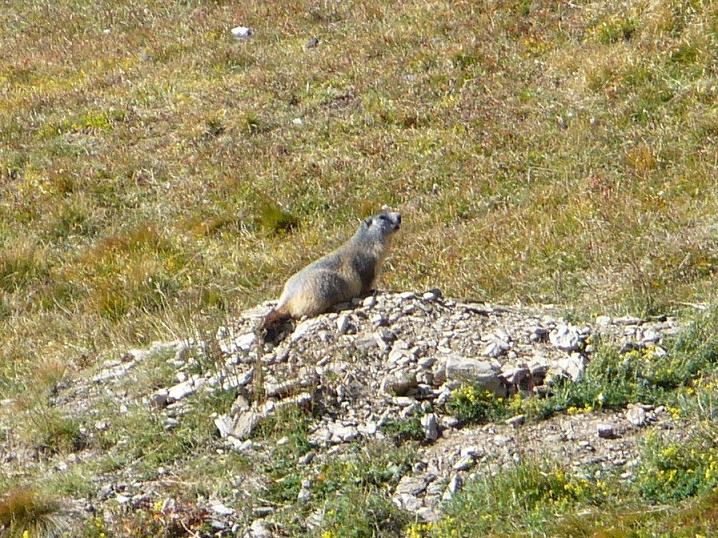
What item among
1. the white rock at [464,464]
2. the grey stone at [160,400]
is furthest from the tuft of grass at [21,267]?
the white rock at [464,464]

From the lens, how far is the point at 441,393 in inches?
295

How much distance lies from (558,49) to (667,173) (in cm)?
448

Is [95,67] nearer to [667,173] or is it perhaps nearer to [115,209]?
[115,209]

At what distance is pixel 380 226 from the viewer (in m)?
9.83

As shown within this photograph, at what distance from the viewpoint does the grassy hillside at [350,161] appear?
1085 centimetres

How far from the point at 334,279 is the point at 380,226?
1108 mm

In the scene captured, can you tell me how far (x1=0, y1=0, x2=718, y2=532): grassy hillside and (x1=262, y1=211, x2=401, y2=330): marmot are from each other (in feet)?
2.30

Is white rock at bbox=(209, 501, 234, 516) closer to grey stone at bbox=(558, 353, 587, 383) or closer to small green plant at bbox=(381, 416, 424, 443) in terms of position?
small green plant at bbox=(381, 416, 424, 443)

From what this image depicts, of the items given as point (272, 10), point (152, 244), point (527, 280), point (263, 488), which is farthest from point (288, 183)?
point (263, 488)

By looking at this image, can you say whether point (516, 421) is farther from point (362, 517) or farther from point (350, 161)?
point (350, 161)

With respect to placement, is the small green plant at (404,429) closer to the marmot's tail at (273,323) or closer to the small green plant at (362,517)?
the small green plant at (362,517)

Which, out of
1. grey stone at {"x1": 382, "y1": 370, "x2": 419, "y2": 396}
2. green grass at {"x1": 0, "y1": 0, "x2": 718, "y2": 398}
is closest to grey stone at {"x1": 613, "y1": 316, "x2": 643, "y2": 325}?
green grass at {"x1": 0, "y1": 0, "x2": 718, "y2": 398}

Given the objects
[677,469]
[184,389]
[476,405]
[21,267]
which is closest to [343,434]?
[476,405]

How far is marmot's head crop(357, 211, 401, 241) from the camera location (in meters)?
9.74
